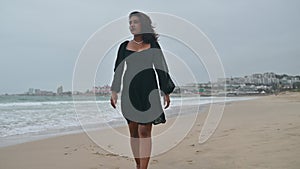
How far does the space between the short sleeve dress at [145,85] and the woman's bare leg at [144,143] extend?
0.06 metres

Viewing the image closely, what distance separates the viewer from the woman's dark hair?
9.26 feet

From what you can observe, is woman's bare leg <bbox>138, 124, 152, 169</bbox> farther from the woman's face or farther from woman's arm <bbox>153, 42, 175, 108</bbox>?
the woman's face

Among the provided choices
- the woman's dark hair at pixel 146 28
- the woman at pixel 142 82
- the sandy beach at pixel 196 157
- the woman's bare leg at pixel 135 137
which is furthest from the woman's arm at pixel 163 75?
the sandy beach at pixel 196 157

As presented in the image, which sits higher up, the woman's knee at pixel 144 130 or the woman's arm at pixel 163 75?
the woman's arm at pixel 163 75

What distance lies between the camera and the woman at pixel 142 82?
8.98ft

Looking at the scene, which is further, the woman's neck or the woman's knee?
the woman's neck

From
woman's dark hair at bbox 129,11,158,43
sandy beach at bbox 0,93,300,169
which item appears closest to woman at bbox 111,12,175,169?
woman's dark hair at bbox 129,11,158,43

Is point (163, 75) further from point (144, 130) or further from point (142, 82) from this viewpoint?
point (144, 130)

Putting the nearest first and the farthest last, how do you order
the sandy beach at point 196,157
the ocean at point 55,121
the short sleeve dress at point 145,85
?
the short sleeve dress at point 145,85
the sandy beach at point 196,157
the ocean at point 55,121

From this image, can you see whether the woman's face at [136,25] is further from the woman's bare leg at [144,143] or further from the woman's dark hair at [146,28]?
the woman's bare leg at [144,143]

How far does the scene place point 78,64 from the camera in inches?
112

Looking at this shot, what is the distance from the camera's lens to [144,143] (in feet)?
9.11

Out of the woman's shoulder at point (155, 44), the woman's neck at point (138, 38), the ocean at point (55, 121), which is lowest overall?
the ocean at point (55, 121)

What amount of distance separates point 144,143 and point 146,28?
1043mm
